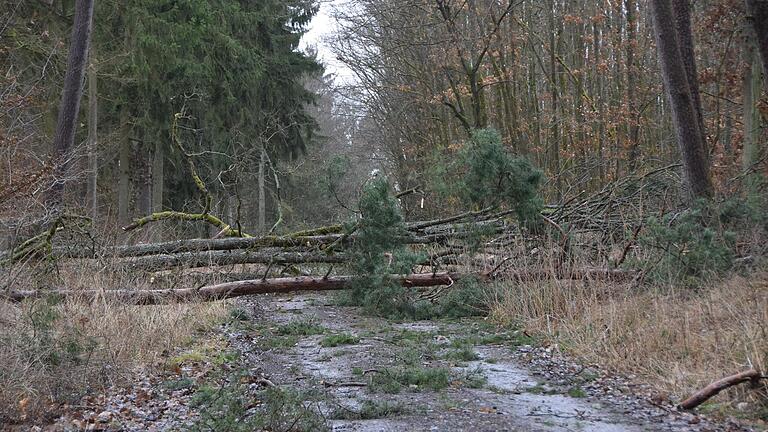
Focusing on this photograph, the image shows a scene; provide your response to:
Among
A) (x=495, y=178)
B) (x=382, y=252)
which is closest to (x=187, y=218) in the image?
(x=382, y=252)

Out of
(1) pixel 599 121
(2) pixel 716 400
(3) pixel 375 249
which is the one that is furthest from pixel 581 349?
(1) pixel 599 121

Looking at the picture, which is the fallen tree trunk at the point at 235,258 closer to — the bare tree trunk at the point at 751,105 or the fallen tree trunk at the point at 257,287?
the fallen tree trunk at the point at 257,287

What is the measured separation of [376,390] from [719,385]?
8.97 ft

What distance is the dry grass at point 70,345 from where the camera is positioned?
5.39 metres

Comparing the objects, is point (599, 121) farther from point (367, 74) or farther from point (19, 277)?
point (19, 277)

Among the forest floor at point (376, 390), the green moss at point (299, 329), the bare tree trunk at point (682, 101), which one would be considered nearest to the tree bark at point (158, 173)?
the green moss at point (299, 329)

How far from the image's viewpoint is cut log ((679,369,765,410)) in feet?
17.0

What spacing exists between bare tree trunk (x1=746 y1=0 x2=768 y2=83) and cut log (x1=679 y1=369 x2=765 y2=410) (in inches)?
201

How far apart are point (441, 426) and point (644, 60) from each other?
51.6 ft

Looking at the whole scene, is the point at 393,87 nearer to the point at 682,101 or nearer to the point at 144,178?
the point at 144,178

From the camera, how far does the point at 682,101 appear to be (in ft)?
34.8

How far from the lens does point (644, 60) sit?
18594 millimetres

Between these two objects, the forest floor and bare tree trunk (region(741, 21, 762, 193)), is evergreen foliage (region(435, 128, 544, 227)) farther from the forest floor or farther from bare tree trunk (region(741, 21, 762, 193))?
bare tree trunk (region(741, 21, 762, 193))

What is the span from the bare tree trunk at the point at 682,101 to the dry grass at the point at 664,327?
267 cm
